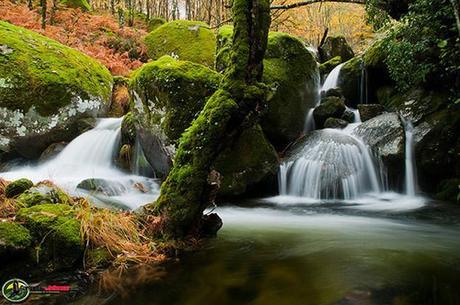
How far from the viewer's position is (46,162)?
31.0 feet

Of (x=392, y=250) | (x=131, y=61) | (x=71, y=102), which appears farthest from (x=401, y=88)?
(x=131, y=61)

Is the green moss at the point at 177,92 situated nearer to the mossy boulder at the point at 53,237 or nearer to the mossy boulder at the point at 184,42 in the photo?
the mossy boulder at the point at 53,237

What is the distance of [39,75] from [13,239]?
7.29 meters

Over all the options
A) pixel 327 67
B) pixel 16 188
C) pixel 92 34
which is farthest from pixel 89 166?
pixel 92 34

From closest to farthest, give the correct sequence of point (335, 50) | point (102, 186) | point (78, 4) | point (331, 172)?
point (102, 186)
point (331, 172)
point (335, 50)
point (78, 4)

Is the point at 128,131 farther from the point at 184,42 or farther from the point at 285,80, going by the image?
the point at 184,42

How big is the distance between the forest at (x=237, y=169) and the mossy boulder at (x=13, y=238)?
0.04 ft

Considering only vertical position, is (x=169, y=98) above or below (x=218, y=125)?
above

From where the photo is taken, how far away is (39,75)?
960 centimetres

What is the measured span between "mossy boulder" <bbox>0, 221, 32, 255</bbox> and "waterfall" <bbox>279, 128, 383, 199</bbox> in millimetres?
5875

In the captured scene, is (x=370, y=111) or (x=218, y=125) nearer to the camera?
(x=218, y=125)

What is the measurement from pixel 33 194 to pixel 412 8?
24.3ft

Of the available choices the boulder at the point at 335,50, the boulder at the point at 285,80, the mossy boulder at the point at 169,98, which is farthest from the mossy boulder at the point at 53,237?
the boulder at the point at 335,50

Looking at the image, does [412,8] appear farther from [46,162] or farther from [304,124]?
[46,162]
